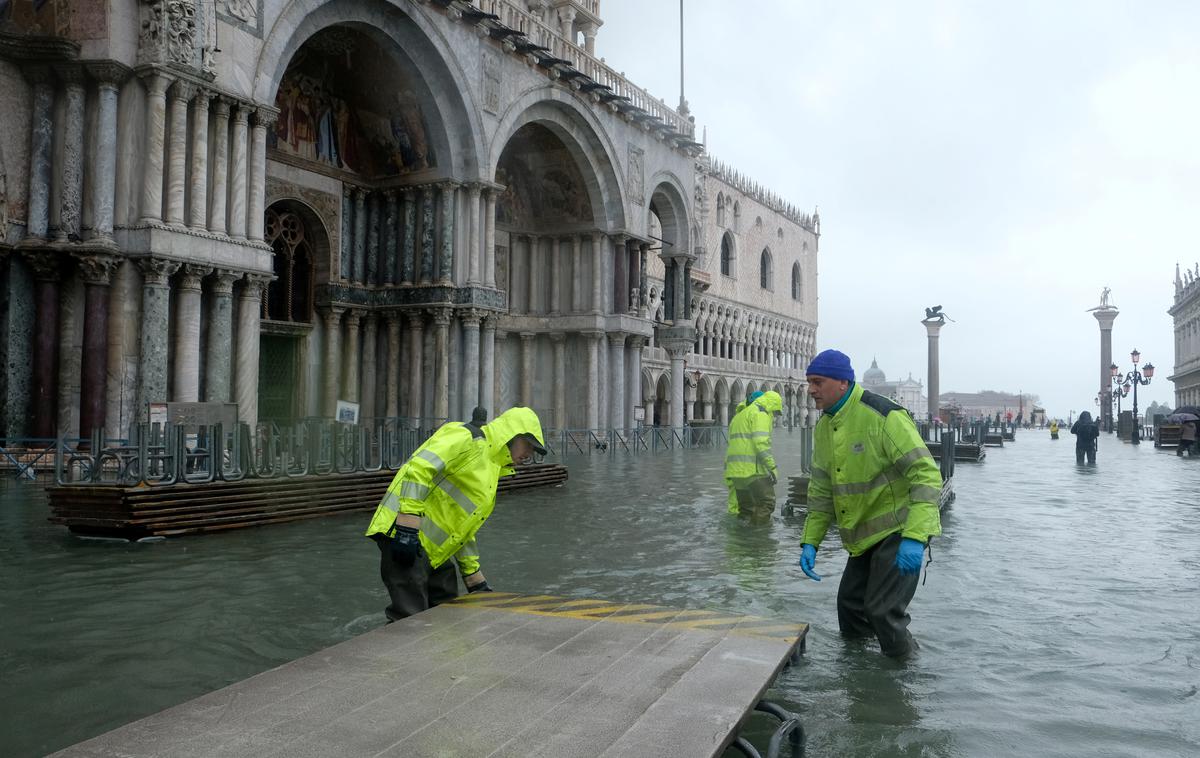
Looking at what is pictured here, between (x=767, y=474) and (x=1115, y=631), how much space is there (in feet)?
16.0

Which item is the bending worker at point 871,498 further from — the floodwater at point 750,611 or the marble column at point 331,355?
the marble column at point 331,355

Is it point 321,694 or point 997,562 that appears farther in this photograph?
point 997,562

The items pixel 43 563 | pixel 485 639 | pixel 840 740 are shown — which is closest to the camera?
pixel 840 740

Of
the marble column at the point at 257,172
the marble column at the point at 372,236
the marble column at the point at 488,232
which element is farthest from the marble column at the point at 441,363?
the marble column at the point at 257,172

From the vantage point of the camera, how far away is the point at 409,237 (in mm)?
20734

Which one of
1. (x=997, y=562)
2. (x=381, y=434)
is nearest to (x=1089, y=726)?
(x=997, y=562)

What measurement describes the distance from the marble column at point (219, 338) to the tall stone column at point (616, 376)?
13.5 meters

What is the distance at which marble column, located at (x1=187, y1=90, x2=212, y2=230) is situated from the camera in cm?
1403

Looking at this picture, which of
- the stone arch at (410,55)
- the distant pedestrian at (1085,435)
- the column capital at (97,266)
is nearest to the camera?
the column capital at (97,266)

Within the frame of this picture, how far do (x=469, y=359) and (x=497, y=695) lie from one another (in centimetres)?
1777

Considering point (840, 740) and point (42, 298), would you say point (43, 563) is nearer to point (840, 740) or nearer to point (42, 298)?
point (840, 740)

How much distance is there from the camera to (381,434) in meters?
12.5

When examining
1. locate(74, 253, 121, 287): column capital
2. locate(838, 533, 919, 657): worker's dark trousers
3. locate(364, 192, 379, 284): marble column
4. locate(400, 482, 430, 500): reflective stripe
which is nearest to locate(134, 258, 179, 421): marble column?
locate(74, 253, 121, 287): column capital

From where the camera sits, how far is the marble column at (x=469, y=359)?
20.6m
